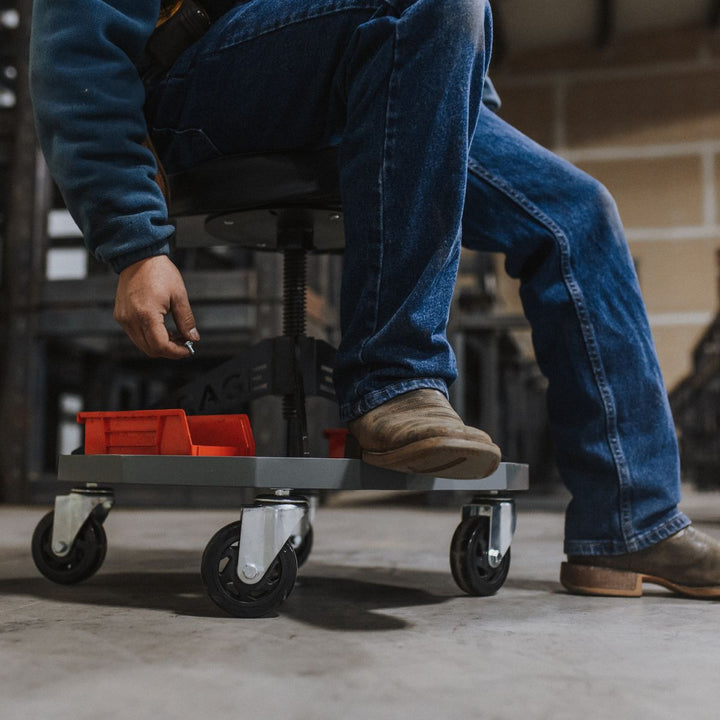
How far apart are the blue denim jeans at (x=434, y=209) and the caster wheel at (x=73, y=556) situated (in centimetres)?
42

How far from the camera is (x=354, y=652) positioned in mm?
678

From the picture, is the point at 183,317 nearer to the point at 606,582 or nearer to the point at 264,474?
the point at 264,474

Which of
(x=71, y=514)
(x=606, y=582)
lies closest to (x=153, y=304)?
(x=71, y=514)

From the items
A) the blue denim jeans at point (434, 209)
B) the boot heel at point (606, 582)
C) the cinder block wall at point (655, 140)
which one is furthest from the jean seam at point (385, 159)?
the cinder block wall at point (655, 140)

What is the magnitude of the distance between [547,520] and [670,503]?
59.0 inches

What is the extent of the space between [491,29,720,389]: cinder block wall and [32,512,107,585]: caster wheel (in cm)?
648

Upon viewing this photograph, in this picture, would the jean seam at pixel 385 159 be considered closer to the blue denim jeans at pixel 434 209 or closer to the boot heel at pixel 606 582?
the blue denim jeans at pixel 434 209

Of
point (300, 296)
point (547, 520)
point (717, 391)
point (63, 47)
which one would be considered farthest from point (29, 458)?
point (717, 391)

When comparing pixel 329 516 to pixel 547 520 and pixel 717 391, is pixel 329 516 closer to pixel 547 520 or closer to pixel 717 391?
pixel 547 520

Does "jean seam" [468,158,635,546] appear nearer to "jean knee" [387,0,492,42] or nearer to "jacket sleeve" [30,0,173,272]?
"jean knee" [387,0,492,42]

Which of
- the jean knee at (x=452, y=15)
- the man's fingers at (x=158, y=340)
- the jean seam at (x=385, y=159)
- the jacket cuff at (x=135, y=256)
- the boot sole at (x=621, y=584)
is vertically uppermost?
the jean knee at (x=452, y=15)

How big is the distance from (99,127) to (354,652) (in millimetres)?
586

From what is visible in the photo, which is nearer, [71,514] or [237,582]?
[237,582]

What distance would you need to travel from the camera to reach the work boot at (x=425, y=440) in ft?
2.46
